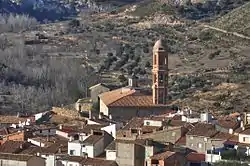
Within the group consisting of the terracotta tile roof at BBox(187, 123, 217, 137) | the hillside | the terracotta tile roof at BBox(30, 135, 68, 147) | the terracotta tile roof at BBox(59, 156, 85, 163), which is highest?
the terracotta tile roof at BBox(187, 123, 217, 137)

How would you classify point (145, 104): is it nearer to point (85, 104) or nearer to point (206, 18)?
point (85, 104)

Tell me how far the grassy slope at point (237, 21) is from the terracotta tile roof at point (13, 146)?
47375mm

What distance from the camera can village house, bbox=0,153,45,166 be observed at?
133 ft

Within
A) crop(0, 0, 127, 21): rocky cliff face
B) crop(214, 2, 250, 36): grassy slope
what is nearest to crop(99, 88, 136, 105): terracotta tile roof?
crop(214, 2, 250, 36): grassy slope

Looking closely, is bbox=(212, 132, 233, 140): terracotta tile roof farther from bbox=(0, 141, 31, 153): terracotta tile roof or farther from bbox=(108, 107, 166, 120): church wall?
bbox=(108, 107, 166, 120): church wall

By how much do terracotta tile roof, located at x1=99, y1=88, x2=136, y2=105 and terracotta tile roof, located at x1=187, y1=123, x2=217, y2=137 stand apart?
13.4 metres

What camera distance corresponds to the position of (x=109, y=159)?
40781 millimetres

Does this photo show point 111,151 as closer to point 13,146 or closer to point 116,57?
point 13,146

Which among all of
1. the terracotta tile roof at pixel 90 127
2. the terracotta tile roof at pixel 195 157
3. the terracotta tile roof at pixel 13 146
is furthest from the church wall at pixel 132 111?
the terracotta tile roof at pixel 195 157

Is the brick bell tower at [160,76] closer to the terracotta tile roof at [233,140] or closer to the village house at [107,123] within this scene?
the village house at [107,123]

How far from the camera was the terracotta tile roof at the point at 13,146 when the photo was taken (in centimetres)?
4328

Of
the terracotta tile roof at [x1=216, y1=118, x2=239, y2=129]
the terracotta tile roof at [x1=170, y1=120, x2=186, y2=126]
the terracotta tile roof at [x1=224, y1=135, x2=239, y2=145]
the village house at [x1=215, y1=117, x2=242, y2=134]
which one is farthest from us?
the terracotta tile roof at [x1=170, y1=120, x2=186, y2=126]

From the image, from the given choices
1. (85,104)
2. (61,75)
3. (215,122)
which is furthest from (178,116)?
(61,75)

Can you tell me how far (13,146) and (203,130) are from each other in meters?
7.89
